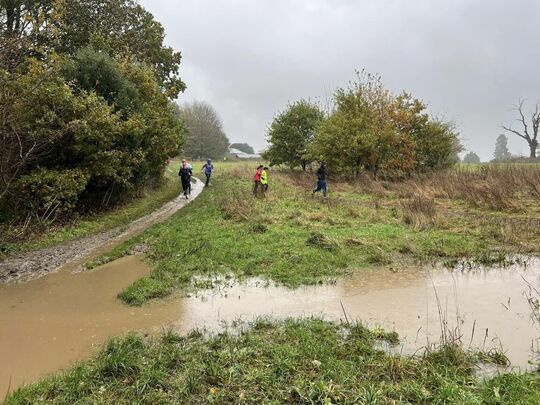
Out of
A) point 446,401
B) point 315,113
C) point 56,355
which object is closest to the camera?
point 446,401

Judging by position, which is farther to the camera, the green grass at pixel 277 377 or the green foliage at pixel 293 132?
the green foliage at pixel 293 132

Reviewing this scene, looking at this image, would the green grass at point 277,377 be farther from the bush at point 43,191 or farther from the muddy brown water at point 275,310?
the bush at point 43,191

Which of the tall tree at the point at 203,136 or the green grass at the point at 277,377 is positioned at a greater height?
the tall tree at the point at 203,136

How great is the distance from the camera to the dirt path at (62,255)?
32.4ft

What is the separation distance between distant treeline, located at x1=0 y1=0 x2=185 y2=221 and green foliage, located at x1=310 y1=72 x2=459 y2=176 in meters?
10.8

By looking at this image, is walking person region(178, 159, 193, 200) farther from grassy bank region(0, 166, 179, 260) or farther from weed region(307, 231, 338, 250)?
weed region(307, 231, 338, 250)

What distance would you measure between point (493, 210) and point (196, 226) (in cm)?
1131

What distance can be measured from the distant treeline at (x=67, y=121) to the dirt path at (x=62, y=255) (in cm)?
165

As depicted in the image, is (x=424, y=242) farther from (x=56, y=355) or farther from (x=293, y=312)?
(x=56, y=355)

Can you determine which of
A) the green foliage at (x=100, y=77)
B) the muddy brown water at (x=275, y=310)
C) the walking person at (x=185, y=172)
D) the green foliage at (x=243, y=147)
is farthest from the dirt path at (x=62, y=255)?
the green foliage at (x=243, y=147)

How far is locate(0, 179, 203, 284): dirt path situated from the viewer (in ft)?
32.4

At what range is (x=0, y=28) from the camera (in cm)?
1172

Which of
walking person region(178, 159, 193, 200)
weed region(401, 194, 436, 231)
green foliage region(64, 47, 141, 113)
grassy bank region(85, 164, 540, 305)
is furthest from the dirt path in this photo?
weed region(401, 194, 436, 231)

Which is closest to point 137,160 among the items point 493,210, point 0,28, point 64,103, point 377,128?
point 64,103
